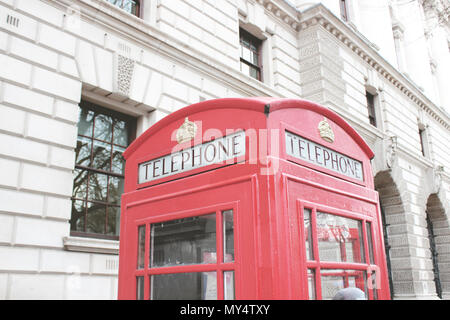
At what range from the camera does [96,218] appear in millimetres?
6996

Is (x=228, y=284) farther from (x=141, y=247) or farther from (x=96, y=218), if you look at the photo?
(x=96, y=218)

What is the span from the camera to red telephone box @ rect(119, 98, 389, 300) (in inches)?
94.1

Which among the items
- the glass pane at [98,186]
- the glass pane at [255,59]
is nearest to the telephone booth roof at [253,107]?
the glass pane at [98,186]

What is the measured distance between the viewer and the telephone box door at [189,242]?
8.09 ft

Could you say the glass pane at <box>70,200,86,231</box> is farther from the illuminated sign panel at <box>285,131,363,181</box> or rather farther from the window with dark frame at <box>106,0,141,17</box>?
the illuminated sign panel at <box>285,131,363,181</box>

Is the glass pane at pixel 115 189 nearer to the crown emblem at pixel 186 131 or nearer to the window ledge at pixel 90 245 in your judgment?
the window ledge at pixel 90 245

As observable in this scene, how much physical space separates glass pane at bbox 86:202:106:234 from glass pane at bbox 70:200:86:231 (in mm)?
95

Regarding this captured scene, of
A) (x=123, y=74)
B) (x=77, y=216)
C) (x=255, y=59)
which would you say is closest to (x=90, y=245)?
(x=77, y=216)

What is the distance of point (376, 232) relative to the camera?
3215mm

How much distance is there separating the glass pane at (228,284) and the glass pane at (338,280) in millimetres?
578

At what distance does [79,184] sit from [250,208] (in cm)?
520

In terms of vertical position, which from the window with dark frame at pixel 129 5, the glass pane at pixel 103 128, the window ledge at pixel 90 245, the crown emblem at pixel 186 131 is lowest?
the window ledge at pixel 90 245

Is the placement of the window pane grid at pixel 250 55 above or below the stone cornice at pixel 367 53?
below
